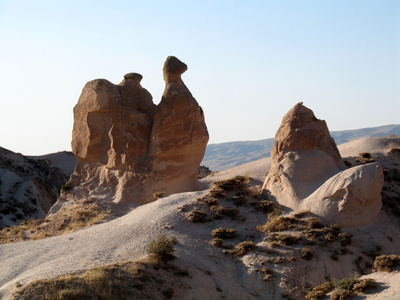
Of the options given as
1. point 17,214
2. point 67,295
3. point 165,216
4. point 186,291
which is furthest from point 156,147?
point 17,214

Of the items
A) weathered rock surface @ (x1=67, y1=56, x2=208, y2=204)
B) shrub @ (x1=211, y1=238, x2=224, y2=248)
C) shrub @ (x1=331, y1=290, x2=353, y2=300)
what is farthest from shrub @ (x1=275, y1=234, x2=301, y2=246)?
weathered rock surface @ (x1=67, y1=56, x2=208, y2=204)

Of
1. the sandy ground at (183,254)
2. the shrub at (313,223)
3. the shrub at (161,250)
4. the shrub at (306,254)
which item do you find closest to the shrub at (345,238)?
the sandy ground at (183,254)

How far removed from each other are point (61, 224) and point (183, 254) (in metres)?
8.54

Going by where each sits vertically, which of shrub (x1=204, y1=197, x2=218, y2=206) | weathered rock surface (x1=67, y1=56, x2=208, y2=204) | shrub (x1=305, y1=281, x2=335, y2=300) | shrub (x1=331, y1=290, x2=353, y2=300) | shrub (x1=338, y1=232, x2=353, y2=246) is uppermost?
weathered rock surface (x1=67, y1=56, x2=208, y2=204)

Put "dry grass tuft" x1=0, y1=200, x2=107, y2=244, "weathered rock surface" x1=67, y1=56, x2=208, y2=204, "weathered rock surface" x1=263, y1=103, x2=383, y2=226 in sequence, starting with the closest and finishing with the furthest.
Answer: "weathered rock surface" x1=263, y1=103, x2=383, y2=226 → "dry grass tuft" x1=0, y1=200, x2=107, y2=244 → "weathered rock surface" x1=67, y1=56, x2=208, y2=204

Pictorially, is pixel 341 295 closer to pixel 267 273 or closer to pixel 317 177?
pixel 267 273

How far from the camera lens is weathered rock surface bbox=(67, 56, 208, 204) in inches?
1089

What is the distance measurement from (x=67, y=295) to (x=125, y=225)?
705cm

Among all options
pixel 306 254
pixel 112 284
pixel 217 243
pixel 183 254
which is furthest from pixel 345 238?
pixel 112 284

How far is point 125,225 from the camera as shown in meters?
22.4

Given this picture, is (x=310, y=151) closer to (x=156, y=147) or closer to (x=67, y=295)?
(x=156, y=147)

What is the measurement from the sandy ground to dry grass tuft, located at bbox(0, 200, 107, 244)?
7.41 feet

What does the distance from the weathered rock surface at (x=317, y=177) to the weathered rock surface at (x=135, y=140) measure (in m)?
Result: 4.55

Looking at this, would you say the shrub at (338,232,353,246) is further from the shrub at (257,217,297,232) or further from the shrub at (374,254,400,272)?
the shrub at (374,254,400,272)
